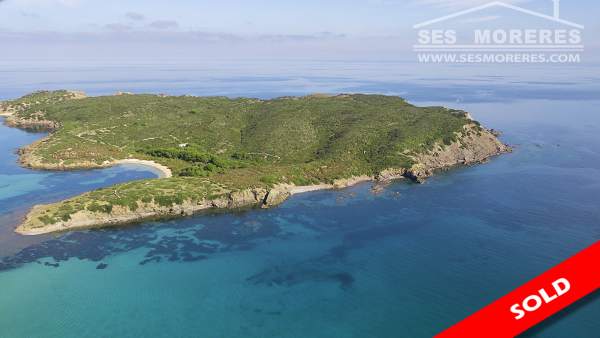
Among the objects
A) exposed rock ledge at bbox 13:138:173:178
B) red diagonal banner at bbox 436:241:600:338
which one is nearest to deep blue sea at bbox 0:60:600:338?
exposed rock ledge at bbox 13:138:173:178

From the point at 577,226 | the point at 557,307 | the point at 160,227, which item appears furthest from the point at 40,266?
the point at 577,226

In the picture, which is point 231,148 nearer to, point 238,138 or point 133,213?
point 238,138

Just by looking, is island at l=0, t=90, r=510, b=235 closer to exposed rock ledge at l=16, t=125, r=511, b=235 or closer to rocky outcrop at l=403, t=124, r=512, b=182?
exposed rock ledge at l=16, t=125, r=511, b=235

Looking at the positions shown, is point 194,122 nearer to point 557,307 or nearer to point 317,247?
point 317,247

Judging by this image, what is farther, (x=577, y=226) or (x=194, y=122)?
(x=194, y=122)

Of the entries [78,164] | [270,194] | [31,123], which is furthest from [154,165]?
[31,123]

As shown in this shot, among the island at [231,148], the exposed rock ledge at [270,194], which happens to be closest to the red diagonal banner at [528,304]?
the exposed rock ledge at [270,194]

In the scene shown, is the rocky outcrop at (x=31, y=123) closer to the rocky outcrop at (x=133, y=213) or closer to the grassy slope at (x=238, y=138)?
the grassy slope at (x=238, y=138)
